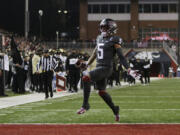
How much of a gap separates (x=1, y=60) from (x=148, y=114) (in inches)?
352

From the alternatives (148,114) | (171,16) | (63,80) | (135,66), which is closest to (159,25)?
(171,16)

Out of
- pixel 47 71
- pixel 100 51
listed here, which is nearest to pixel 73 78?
pixel 47 71

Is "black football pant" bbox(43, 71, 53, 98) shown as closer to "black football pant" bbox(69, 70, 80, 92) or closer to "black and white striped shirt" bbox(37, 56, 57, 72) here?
"black and white striped shirt" bbox(37, 56, 57, 72)

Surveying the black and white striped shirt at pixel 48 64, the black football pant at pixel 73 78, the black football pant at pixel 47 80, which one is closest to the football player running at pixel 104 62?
the black football pant at pixel 47 80

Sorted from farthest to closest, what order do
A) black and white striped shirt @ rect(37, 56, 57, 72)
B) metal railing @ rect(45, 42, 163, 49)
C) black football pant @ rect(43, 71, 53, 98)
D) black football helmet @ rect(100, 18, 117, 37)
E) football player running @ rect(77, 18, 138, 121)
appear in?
metal railing @ rect(45, 42, 163, 49) < black and white striped shirt @ rect(37, 56, 57, 72) < black football pant @ rect(43, 71, 53, 98) < black football helmet @ rect(100, 18, 117, 37) < football player running @ rect(77, 18, 138, 121)

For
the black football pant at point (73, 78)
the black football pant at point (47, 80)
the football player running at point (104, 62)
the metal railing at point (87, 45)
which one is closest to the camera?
the football player running at point (104, 62)

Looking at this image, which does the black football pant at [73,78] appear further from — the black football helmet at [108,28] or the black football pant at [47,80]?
the black football helmet at [108,28]

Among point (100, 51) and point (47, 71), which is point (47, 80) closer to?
point (47, 71)

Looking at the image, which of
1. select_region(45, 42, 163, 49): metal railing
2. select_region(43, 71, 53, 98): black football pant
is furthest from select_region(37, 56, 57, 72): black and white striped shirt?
select_region(45, 42, 163, 49): metal railing

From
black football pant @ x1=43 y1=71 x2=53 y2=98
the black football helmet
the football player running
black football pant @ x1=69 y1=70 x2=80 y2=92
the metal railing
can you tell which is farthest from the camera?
the metal railing

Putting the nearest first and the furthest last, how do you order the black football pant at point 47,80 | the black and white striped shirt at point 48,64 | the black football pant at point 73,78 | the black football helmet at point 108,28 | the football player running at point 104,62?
the football player running at point 104,62 → the black football helmet at point 108,28 → the black football pant at point 47,80 → the black and white striped shirt at point 48,64 → the black football pant at point 73,78

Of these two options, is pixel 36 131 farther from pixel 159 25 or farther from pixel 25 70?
pixel 159 25

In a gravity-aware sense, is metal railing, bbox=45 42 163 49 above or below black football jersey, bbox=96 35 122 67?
above

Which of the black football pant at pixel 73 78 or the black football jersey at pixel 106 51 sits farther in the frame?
the black football pant at pixel 73 78
